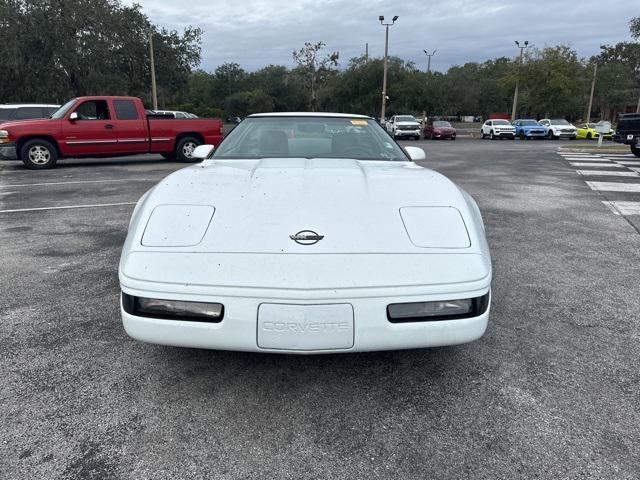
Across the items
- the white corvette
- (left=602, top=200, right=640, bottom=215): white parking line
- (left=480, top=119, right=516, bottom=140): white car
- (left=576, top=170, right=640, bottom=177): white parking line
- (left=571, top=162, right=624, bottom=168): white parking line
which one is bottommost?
(left=602, top=200, right=640, bottom=215): white parking line

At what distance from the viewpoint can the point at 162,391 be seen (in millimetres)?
2422

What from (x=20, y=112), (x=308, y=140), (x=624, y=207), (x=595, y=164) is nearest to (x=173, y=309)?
(x=308, y=140)

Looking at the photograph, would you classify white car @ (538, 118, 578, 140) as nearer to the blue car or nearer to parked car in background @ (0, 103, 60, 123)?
the blue car

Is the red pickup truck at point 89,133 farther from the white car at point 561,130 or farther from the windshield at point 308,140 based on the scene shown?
the white car at point 561,130

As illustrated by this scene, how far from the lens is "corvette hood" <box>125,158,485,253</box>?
2.23 metres

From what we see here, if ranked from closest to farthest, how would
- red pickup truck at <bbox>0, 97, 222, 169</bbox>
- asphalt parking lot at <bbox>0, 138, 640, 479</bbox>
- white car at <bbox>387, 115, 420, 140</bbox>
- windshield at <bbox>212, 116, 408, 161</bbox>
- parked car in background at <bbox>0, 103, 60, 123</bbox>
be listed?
asphalt parking lot at <bbox>0, 138, 640, 479</bbox>, windshield at <bbox>212, 116, 408, 161</bbox>, red pickup truck at <bbox>0, 97, 222, 169</bbox>, parked car in background at <bbox>0, 103, 60, 123</bbox>, white car at <bbox>387, 115, 420, 140</bbox>

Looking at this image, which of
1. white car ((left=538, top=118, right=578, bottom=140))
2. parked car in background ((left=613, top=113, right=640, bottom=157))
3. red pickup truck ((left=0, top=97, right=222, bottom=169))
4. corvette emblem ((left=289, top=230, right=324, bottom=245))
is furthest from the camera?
white car ((left=538, top=118, right=578, bottom=140))

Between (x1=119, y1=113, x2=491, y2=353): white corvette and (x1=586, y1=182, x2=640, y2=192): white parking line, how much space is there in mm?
7966

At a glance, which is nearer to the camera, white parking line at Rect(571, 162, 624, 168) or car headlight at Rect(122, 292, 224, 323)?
car headlight at Rect(122, 292, 224, 323)

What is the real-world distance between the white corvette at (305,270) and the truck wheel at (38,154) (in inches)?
436

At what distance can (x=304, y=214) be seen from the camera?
7.68 feet

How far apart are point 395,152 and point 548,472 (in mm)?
2447

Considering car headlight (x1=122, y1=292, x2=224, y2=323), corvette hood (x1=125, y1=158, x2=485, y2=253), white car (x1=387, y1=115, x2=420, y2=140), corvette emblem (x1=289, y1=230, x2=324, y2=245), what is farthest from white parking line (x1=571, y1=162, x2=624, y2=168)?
white car (x1=387, y1=115, x2=420, y2=140)

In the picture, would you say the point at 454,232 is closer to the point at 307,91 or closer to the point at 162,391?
the point at 162,391
